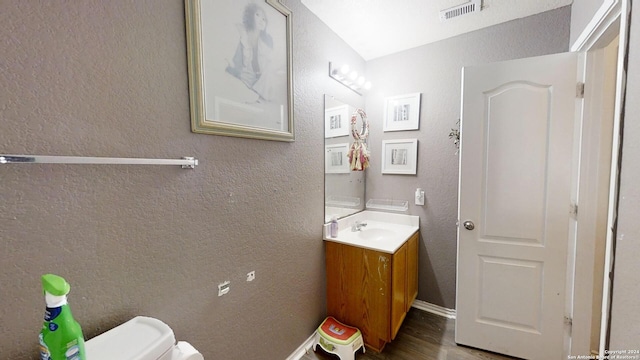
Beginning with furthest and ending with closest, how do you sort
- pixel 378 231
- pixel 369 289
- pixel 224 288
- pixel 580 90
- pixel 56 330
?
pixel 378 231 < pixel 369 289 < pixel 580 90 < pixel 224 288 < pixel 56 330

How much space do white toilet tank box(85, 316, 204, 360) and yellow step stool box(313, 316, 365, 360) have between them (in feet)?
3.51

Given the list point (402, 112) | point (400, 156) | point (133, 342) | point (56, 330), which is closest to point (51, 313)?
point (56, 330)

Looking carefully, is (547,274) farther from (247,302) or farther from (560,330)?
(247,302)

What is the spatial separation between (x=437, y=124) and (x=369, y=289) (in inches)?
59.8

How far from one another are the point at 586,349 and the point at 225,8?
2.84 m

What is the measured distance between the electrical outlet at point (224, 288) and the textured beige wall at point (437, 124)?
1698mm

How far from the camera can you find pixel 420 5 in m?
1.63

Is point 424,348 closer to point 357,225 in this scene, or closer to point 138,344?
point 357,225

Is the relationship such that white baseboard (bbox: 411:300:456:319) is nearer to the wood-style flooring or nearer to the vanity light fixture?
the wood-style flooring

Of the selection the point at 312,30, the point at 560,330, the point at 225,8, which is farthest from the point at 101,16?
the point at 560,330

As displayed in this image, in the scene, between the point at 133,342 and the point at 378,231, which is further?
the point at 378,231

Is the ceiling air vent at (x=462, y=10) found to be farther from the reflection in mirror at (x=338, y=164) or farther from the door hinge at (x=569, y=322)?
the door hinge at (x=569, y=322)

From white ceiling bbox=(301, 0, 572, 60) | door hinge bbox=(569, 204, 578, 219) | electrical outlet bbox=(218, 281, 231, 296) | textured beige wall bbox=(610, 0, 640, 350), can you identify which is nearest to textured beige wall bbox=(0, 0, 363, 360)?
electrical outlet bbox=(218, 281, 231, 296)

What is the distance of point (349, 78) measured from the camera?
207 centimetres
